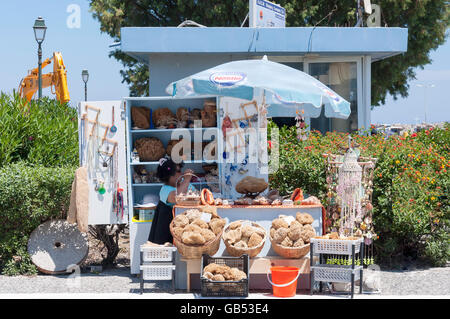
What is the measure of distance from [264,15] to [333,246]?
693cm

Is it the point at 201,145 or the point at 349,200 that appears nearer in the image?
the point at 349,200

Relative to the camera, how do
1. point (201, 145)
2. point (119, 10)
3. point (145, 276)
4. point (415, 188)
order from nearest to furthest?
point (145, 276)
point (415, 188)
point (201, 145)
point (119, 10)

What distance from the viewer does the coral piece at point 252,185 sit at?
8.23 meters

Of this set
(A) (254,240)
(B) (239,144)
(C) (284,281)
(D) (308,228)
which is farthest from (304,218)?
(B) (239,144)

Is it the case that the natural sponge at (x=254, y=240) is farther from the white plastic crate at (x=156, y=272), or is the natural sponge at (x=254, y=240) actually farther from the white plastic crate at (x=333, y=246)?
the white plastic crate at (x=156, y=272)

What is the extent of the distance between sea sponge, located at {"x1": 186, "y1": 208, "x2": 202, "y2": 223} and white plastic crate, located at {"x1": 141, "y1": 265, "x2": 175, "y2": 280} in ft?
2.26

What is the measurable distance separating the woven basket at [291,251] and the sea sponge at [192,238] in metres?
0.93

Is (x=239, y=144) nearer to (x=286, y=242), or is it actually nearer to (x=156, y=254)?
(x=286, y=242)

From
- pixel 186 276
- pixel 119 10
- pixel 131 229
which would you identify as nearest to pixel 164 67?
pixel 131 229

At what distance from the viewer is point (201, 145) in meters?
9.16

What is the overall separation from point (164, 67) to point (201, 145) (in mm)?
4150

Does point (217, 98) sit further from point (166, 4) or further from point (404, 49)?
point (166, 4)

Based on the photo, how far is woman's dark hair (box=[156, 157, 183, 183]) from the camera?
8.42 metres

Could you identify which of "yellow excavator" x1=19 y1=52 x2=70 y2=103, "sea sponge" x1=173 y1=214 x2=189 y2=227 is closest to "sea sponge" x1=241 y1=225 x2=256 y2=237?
"sea sponge" x1=173 y1=214 x2=189 y2=227
